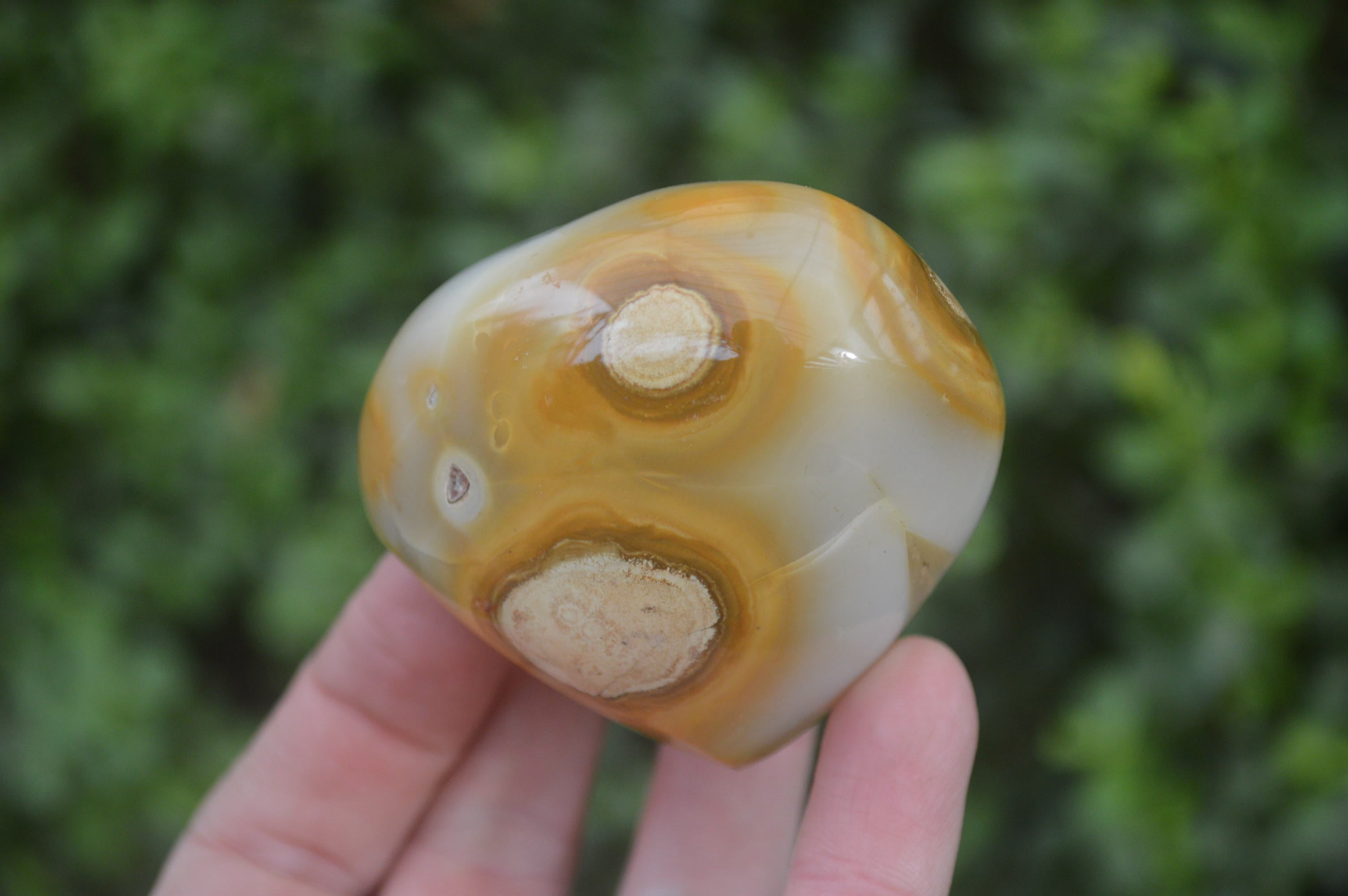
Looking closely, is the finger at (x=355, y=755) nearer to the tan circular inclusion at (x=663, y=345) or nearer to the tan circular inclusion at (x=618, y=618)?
the tan circular inclusion at (x=618, y=618)

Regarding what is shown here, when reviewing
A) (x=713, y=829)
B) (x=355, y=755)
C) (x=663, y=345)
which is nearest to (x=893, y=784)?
(x=713, y=829)

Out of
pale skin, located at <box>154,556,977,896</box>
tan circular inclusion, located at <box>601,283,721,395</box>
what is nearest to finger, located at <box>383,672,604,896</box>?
pale skin, located at <box>154,556,977,896</box>

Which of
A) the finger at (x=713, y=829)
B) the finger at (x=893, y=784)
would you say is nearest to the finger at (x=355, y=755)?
the finger at (x=713, y=829)

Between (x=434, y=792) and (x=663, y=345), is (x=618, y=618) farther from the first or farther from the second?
(x=434, y=792)

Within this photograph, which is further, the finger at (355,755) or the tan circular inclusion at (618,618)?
the finger at (355,755)

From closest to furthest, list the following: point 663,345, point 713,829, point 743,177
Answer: point 663,345 → point 713,829 → point 743,177

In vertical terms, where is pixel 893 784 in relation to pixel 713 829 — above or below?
above

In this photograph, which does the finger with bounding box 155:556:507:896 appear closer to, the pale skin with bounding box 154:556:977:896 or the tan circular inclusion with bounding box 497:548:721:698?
the pale skin with bounding box 154:556:977:896
